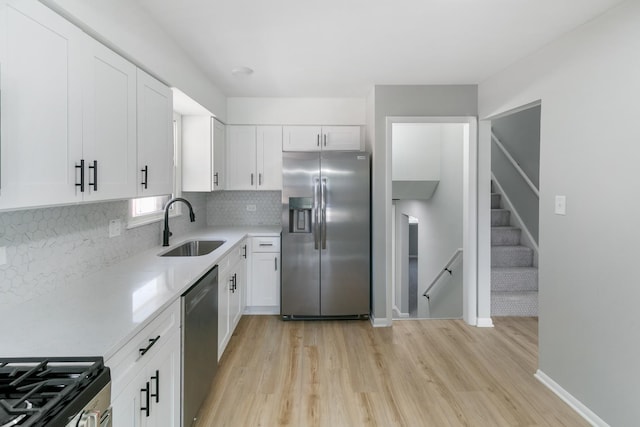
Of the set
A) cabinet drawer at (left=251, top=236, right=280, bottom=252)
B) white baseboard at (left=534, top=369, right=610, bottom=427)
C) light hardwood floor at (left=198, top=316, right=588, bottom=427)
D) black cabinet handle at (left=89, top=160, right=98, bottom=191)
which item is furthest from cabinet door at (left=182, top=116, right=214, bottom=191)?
white baseboard at (left=534, top=369, right=610, bottom=427)

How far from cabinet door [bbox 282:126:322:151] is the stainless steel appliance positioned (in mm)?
3313

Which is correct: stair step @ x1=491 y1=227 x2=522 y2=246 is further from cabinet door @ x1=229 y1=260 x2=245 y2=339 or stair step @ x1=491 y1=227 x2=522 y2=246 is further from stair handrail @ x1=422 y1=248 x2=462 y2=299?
cabinet door @ x1=229 y1=260 x2=245 y2=339

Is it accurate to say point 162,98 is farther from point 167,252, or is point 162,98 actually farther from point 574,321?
point 574,321

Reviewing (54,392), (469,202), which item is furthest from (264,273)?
(54,392)

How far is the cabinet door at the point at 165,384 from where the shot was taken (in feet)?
4.81

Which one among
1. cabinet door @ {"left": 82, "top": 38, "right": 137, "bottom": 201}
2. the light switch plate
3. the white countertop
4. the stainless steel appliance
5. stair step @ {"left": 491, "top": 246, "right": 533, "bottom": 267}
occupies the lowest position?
stair step @ {"left": 491, "top": 246, "right": 533, "bottom": 267}

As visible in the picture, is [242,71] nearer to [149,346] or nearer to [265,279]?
[265,279]

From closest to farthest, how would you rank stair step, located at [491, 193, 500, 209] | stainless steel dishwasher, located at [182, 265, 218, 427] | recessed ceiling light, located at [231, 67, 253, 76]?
stainless steel dishwasher, located at [182, 265, 218, 427] < recessed ceiling light, located at [231, 67, 253, 76] < stair step, located at [491, 193, 500, 209]

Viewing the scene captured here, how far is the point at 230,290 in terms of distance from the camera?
3.03 meters

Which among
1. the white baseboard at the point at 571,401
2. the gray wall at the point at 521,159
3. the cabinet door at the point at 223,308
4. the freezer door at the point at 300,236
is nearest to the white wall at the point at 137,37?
the freezer door at the point at 300,236

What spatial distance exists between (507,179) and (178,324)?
15.7ft

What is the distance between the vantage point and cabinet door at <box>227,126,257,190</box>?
4.09 meters

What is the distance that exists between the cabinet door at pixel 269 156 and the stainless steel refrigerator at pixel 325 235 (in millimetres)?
528

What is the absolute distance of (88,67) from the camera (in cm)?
153
